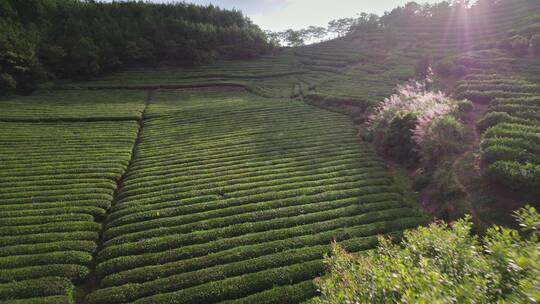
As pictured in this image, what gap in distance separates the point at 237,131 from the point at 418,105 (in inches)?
754

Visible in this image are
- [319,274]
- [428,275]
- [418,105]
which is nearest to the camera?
[428,275]

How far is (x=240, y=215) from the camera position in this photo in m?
18.2

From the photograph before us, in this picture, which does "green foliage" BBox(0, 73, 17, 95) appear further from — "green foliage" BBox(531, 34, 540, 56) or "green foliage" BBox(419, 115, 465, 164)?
→ "green foliage" BBox(531, 34, 540, 56)

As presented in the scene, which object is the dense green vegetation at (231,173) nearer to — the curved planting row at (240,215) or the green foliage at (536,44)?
the curved planting row at (240,215)

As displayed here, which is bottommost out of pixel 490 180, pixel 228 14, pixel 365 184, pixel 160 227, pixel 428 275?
pixel 160 227

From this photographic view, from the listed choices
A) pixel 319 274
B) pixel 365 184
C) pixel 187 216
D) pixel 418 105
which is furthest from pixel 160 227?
pixel 418 105

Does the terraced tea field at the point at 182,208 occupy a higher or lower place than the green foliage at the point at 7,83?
lower

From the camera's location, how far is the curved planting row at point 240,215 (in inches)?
545

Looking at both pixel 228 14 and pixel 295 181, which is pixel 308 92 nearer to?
pixel 295 181

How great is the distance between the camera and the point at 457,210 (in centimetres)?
1686

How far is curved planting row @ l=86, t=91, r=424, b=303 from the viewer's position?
13.9m

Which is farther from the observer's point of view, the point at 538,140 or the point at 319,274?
the point at 538,140

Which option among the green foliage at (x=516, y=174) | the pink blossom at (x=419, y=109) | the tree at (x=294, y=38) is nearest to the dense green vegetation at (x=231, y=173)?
the green foliage at (x=516, y=174)

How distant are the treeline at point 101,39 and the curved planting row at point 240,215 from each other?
38514 mm
